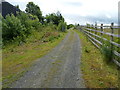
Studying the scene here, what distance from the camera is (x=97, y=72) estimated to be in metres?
5.43

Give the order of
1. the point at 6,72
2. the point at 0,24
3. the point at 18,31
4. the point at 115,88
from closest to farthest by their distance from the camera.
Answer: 1. the point at 115,88
2. the point at 6,72
3. the point at 0,24
4. the point at 18,31

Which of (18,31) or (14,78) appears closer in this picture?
(14,78)

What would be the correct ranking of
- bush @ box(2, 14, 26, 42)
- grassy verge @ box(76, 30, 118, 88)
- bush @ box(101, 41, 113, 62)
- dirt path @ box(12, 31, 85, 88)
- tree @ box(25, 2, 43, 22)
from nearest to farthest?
1. grassy verge @ box(76, 30, 118, 88)
2. dirt path @ box(12, 31, 85, 88)
3. bush @ box(101, 41, 113, 62)
4. bush @ box(2, 14, 26, 42)
5. tree @ box(25, 2, 43, 22)

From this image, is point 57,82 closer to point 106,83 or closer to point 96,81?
point 96,81

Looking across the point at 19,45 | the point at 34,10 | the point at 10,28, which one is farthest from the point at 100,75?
the point at 34,10

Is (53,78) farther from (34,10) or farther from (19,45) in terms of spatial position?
(34,10)

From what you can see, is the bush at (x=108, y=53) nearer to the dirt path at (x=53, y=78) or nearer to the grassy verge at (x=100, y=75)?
the grassy verge at (x=100, y=75)

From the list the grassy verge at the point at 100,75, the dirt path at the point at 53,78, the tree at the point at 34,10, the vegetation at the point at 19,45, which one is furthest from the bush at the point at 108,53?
the tree at the point at 34,10

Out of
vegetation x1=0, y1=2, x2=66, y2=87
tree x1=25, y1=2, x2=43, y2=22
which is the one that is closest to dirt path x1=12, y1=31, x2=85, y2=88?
vegetation x1=0, y1=2, x2=66, y2=87

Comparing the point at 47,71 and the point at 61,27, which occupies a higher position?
the point at 61,27

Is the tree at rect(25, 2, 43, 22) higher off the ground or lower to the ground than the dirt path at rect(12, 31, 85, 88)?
higher

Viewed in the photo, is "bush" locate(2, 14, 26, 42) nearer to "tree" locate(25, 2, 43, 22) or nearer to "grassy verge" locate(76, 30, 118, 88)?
"grassy verge" locate(76, 30, 118, 88)

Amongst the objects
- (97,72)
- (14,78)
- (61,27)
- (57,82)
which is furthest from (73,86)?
(61,27)

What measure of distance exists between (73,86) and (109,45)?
311 centimetres
